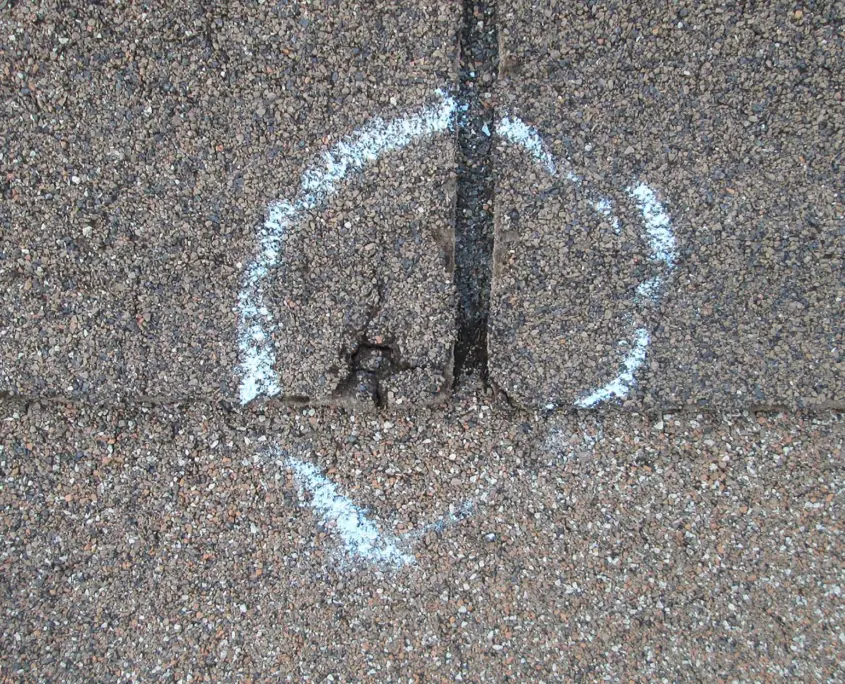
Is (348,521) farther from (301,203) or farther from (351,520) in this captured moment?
(301,203)

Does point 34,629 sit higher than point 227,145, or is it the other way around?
point 227,145

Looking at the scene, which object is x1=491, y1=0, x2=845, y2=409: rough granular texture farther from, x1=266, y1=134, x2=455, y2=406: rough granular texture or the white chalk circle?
x1=266, y1=134, x2=455, y2=406: rough granular texture

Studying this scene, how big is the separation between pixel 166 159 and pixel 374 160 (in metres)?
0.57

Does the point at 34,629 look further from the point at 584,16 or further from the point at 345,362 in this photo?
the point at 584,16

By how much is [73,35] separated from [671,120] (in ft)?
5.25

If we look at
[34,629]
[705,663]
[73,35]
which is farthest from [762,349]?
[34,629]

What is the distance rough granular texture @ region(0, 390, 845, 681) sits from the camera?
1.62 metres

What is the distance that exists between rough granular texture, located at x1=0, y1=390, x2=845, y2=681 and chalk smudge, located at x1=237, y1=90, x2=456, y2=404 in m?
0.20

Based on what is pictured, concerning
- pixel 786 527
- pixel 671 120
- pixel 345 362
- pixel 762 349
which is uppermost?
pixel 671 120

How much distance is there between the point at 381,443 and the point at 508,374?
0.42 metres

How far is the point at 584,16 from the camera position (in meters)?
1.49

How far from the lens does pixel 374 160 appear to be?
1533mm

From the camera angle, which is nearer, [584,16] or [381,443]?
[584,16]

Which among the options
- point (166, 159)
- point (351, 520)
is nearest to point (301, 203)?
point (166, 159)
